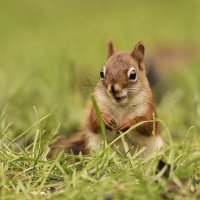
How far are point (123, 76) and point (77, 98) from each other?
344 centimetres

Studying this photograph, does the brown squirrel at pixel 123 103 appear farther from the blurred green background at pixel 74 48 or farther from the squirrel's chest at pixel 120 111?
the blurred green background at pixel 74 48

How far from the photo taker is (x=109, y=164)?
5.02 metres

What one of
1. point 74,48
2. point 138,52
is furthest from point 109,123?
point 74,48

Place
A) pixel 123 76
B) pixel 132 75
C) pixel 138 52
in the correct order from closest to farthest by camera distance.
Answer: pixel 123 76
pixel 132 75
pixel 138 52

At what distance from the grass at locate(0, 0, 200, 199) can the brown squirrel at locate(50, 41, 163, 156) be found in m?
0.15

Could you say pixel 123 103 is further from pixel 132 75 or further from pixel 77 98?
pixel 77 98

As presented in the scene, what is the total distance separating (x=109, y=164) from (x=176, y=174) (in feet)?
1.57

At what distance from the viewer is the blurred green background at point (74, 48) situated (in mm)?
8281

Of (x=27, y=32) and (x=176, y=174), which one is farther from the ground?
(x=176, y=174)

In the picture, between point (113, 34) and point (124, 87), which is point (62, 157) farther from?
point (113, 34)

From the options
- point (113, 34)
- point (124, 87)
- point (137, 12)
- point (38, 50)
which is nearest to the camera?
point (124, 87)

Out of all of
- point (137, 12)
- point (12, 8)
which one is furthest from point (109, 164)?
point (12, 8)

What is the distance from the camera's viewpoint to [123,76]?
231 inches

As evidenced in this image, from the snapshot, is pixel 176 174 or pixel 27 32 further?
pixel 27 32
